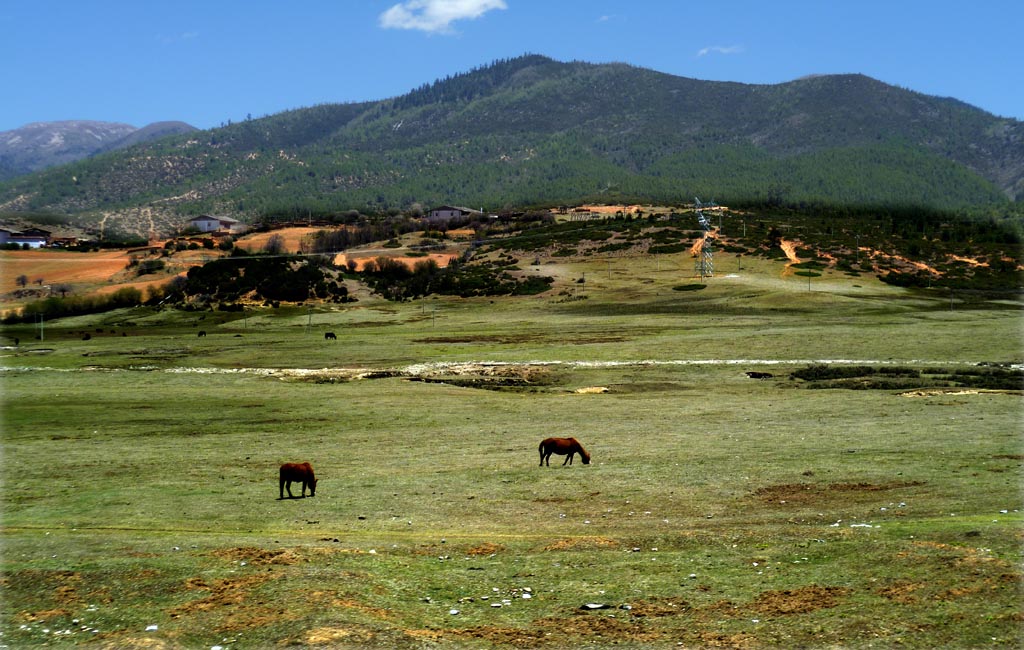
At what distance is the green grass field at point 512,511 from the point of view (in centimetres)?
1417

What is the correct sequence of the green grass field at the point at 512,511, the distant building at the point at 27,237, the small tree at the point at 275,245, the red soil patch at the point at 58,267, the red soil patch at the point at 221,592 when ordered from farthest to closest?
1. the small tree at the point at 275,245
2. the distant building at the point at 27,237
3. the red soil patch at the point at 58,267
4. the red soil patch at the point at 221,592
5. the green grass field at the point at 512,511

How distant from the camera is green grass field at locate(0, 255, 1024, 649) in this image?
14172 mm

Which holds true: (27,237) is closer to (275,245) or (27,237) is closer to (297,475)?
(275,245)

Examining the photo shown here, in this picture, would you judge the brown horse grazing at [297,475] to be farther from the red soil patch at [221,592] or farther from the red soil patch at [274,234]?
the red soil patch at [274,234]

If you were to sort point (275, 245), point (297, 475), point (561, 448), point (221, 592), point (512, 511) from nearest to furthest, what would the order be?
point (221, 592)
point (512, 511)
point (297, 475)
point (561, 448)
point (275, 245)

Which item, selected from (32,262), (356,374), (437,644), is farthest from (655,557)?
(32,262)

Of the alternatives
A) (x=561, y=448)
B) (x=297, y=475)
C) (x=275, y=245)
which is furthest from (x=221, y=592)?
(x=275, y=245)

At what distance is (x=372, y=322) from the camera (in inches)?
4225

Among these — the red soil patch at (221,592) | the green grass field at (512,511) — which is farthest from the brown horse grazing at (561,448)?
the red soil patch at (221,592)

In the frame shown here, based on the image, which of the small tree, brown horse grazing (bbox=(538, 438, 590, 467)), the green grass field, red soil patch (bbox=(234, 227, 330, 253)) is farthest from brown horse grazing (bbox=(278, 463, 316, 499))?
red soil patch (bbox=(234, 227, 330, 253))

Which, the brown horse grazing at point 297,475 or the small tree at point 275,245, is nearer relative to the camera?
the brown horse grazing at point 297,475

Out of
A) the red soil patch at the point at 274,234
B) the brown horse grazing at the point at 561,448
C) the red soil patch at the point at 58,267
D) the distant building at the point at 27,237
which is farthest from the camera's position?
the red soil patch at the point at 274,234

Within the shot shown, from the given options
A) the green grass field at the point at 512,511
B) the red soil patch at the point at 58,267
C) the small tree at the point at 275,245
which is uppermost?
the small tree at the point at 275,245

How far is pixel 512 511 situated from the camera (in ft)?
75.3
